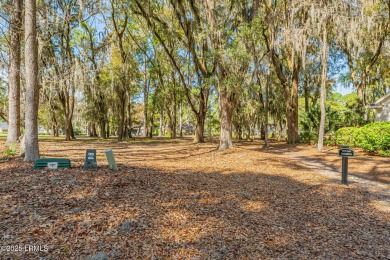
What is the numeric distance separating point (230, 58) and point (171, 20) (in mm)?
6827

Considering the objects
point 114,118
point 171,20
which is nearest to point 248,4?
point 171,20

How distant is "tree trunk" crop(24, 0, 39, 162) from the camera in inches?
207

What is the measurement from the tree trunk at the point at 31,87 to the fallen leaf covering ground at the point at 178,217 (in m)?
0.50

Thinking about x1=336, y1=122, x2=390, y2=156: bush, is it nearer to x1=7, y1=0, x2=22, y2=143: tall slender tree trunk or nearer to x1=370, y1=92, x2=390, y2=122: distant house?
x1=370, y1=92, x2=390, y2=122: distant house

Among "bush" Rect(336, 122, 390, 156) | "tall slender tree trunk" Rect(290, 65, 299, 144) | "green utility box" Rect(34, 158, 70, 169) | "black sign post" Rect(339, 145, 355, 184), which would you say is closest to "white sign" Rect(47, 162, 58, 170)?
"green utility box" Rect(34, 158, 70, 169)

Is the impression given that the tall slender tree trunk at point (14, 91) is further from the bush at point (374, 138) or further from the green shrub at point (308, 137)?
the green shrub at point (308, 137)

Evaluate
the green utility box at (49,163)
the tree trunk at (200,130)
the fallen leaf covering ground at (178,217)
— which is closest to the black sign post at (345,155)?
the fallen leaf covering ground at (178,217)

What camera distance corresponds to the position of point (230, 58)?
33.1 feet

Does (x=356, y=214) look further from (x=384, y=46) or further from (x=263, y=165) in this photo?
(x=384, y=46)

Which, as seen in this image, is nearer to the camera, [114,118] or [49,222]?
[49,222]

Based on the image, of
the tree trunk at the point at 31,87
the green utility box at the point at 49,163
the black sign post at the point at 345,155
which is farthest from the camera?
the black sign post at the point at 345,155

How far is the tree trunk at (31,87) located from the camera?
5.27 meters

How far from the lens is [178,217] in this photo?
3.37 m

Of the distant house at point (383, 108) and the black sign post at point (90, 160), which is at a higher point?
the distant house at point (383, 108)
